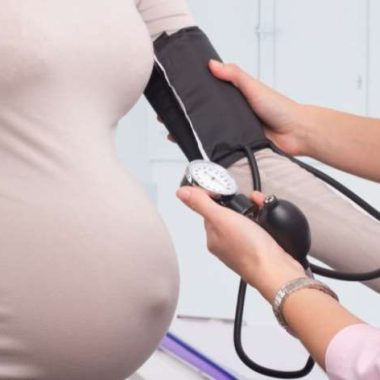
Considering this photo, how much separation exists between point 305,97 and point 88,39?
1803mm

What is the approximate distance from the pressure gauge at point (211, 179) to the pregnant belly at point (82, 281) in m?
0.09

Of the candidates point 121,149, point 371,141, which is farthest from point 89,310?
point 121,149

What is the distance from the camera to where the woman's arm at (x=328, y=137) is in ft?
3.52

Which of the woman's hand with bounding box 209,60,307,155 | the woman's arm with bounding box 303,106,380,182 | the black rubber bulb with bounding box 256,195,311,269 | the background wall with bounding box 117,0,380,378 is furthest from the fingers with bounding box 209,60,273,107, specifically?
the background wall with bounding box 117,0,380,378

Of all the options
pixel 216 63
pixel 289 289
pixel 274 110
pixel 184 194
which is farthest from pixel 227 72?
pixel 289 289

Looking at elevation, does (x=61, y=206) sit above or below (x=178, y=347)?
above

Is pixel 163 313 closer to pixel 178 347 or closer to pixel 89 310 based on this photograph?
pixel 89 310

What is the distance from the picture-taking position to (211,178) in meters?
0.82

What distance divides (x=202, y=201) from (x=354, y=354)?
0.82 ft

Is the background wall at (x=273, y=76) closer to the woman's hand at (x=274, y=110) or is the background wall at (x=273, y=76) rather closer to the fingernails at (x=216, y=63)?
the woman's hand at (x=274, y=110)

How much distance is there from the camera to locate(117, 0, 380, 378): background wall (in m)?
2.39

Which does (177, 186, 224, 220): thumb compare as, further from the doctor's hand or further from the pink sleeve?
the pink sleeve

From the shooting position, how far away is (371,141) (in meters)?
1.09

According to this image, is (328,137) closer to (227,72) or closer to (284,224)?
(227,72)
